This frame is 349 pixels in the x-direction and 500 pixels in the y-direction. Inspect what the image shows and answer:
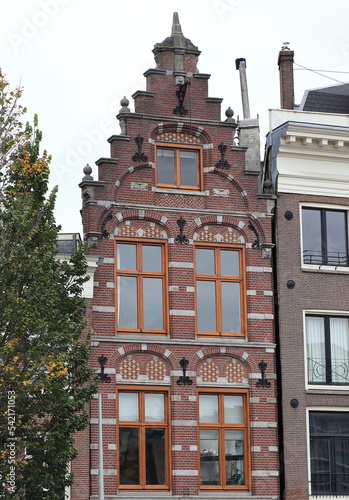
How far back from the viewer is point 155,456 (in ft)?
97.7

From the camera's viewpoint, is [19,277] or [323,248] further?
[323,248]

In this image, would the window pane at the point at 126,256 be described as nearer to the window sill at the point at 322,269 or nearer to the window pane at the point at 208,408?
the window pane at the point at 208,408

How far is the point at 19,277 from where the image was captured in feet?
79.9

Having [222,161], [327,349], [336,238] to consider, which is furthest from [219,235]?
[327,349]

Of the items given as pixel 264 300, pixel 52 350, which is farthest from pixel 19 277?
pixel 264 300

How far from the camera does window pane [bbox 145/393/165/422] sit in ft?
98.3

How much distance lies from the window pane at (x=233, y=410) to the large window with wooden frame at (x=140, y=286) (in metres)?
2.47

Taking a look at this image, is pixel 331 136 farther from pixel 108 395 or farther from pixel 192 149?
pixel 108 395

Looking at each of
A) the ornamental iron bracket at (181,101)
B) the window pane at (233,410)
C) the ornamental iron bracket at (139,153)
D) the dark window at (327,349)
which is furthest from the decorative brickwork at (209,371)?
the ornamental iron bracket at (181,101)

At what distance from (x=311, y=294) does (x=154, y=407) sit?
5.19 m

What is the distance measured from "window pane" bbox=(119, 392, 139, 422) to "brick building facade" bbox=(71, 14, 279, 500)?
0.03m

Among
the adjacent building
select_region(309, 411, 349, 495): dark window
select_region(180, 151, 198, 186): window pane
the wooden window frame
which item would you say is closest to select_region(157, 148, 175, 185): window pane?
select_region(180, 151, 198, 186): window pane

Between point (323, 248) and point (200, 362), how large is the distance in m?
4.74

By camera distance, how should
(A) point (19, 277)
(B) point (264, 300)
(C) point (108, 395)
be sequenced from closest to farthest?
(A) point (19, 277) → (C) point (108, 395) → (B) point (264, 300)
